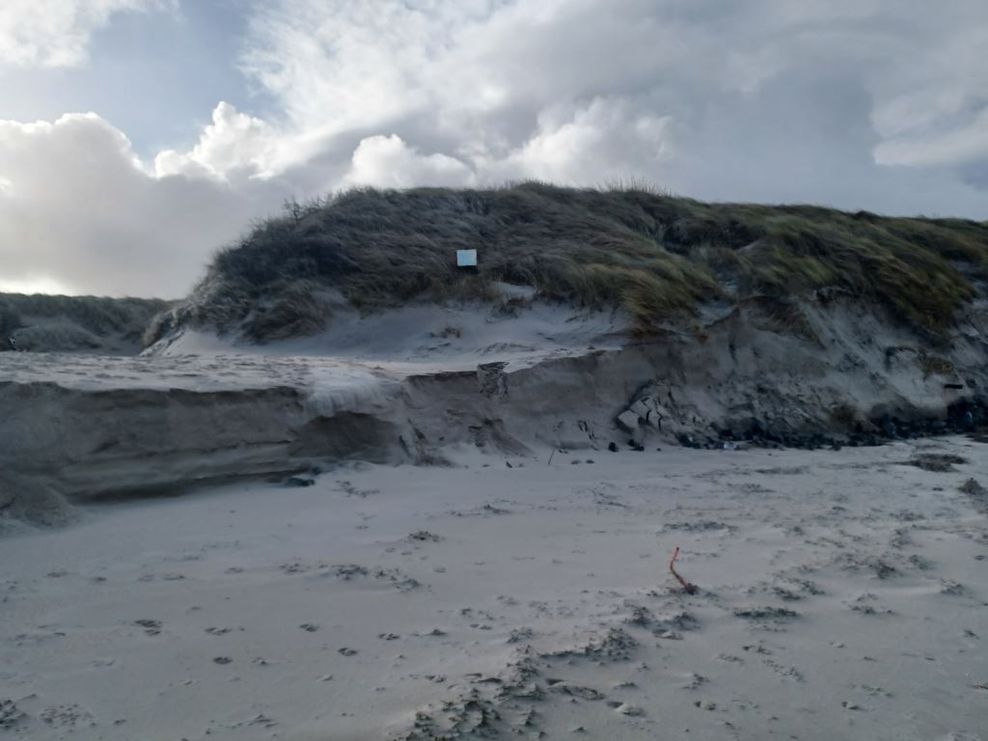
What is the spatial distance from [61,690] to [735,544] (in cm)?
382

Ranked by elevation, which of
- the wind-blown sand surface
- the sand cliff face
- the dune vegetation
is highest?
the dune vegetation

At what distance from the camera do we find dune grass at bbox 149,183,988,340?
36.0 ft

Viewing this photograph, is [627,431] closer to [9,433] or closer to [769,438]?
[769,438]

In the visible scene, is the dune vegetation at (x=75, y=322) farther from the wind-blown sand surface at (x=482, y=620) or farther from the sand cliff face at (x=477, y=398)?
the wind-blown sand surface at (x=482, y=620)

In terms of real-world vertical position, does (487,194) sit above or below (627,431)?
above

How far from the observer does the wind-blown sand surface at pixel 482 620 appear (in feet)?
9.45

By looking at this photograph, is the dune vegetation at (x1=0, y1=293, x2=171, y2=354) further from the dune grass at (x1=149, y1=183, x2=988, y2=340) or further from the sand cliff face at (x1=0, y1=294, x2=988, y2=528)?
the sand cliff face at (x1=0, y1=294, x2=988, y2=528)

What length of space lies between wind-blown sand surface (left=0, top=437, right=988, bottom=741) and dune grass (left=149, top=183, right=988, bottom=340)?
5046 mm

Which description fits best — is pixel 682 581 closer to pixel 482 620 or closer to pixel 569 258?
pixel 482 620

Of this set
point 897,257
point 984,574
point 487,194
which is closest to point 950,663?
point 984,574

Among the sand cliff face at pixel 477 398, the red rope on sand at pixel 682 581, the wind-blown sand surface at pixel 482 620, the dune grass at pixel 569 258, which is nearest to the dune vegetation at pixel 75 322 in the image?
the dune grass at pixel 569 258

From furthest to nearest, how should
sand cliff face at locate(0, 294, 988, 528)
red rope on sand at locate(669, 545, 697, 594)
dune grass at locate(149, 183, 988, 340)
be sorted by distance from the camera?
dune grass at locate(149, 183, 988, 340) → sand cliff face at locate(0, 294, 988, 528) → red rope on sand at locate(669, 545, 697, 594)

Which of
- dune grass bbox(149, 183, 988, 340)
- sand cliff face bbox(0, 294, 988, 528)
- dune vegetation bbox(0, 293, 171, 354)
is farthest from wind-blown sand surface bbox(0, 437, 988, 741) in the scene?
dune vegetation bbox(0, 293, 171, 354)

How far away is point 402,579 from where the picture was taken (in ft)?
13.9
